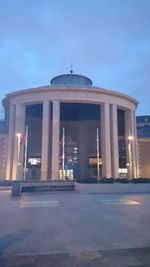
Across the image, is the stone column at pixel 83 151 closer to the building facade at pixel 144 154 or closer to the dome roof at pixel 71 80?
the dome roof at pixel 71 80

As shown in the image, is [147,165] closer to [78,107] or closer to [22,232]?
[78,107]

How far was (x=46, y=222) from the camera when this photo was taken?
9383mm

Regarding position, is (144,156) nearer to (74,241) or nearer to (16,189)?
(16,189)

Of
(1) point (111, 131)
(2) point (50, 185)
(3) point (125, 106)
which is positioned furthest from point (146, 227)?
(3) point (125, 106)

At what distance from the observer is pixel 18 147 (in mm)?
38469

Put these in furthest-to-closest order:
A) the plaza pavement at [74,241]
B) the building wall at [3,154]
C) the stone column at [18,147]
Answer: the building wall at [3,154] < the stone column at [18,147] < the plaza pavement at [74,241]

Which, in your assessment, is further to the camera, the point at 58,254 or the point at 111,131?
the point at 111,131

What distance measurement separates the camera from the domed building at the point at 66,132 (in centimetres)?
3881

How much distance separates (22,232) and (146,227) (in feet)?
14.4

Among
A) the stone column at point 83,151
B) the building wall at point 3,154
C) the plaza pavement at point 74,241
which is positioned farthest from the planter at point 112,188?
the stone column at point 83,151

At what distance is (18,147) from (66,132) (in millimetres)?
15315

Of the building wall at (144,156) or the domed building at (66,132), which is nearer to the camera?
the domed building at (66,132)

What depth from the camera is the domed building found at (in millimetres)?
38812

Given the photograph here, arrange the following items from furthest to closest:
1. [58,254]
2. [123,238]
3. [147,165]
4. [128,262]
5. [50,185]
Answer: [147,165] < [50,185] < [123,238] < [58,254] < [128,262]
